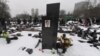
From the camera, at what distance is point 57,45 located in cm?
1245

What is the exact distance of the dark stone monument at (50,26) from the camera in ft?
39.2

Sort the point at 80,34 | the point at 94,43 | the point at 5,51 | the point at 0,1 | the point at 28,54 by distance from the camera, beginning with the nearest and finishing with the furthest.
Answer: the point at 28,54 → the point at 5,51 → the point at 94,43 → the point at 80,34 → the point at 0,1

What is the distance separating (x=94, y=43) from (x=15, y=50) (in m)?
5.91

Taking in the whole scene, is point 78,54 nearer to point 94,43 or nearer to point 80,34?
point 94,43

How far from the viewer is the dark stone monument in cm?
1195

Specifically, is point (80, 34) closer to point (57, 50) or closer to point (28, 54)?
point (57, 50)

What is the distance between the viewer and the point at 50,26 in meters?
12.1

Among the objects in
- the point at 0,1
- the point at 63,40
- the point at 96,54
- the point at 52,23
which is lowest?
the point at 96,54

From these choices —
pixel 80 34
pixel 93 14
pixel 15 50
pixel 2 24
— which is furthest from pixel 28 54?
pixel 93 14

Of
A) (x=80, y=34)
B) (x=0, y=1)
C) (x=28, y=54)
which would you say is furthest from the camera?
(x=0, y=1)

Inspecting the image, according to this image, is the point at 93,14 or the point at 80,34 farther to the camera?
the point at 93,14

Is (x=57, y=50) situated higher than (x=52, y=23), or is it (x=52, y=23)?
(x=52, y=23)

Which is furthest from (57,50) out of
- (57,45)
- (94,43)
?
(94,43)

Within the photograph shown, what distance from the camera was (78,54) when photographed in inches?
447
